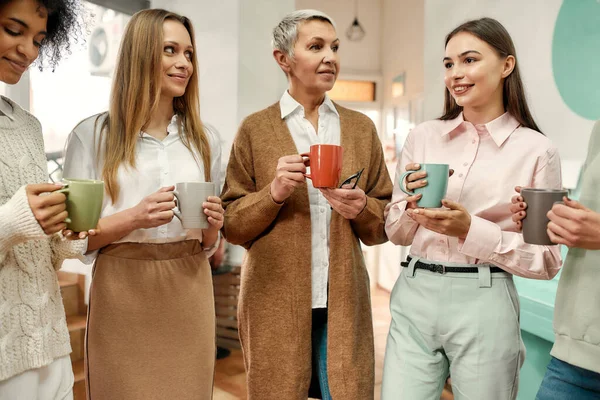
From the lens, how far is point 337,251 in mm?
1573

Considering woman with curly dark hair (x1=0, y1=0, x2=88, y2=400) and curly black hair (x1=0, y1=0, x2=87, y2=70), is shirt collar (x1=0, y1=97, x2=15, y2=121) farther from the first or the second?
curly black hair (x1=0, y1=0, x2=87, y2=70)

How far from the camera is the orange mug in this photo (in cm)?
135

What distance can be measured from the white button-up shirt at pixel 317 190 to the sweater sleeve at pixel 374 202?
0.10 meters

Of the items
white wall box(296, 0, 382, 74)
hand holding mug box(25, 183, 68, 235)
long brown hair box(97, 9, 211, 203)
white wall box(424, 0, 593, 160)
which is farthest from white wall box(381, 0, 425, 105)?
hand holding mug box(25, 183, 68, 235)

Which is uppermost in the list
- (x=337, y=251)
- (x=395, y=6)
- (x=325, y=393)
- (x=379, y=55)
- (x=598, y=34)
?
(x=395, y=6)

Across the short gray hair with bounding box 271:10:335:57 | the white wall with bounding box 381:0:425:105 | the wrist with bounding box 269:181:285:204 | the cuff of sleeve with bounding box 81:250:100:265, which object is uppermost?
the white wall with bounding box 381:0:425:105

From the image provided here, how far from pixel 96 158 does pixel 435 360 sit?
41.4 inches

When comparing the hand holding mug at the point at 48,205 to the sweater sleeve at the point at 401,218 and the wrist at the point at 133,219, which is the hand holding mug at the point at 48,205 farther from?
the sweater sleeve at the point at 401,218

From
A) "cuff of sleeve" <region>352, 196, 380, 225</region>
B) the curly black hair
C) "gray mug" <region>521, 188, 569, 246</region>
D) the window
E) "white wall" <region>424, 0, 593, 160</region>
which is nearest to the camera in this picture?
"gray mug" <region>521, 188, 569, 246</region>

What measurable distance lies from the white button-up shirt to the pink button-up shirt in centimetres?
21

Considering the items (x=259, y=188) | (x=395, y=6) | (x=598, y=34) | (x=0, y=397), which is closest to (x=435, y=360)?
(x=259, y=188)

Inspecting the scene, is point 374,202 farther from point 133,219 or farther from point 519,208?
point 133,219

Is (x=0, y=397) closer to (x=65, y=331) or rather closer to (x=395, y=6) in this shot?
(x=65, y=331)

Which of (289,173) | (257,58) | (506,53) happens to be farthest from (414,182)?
(257,58)
